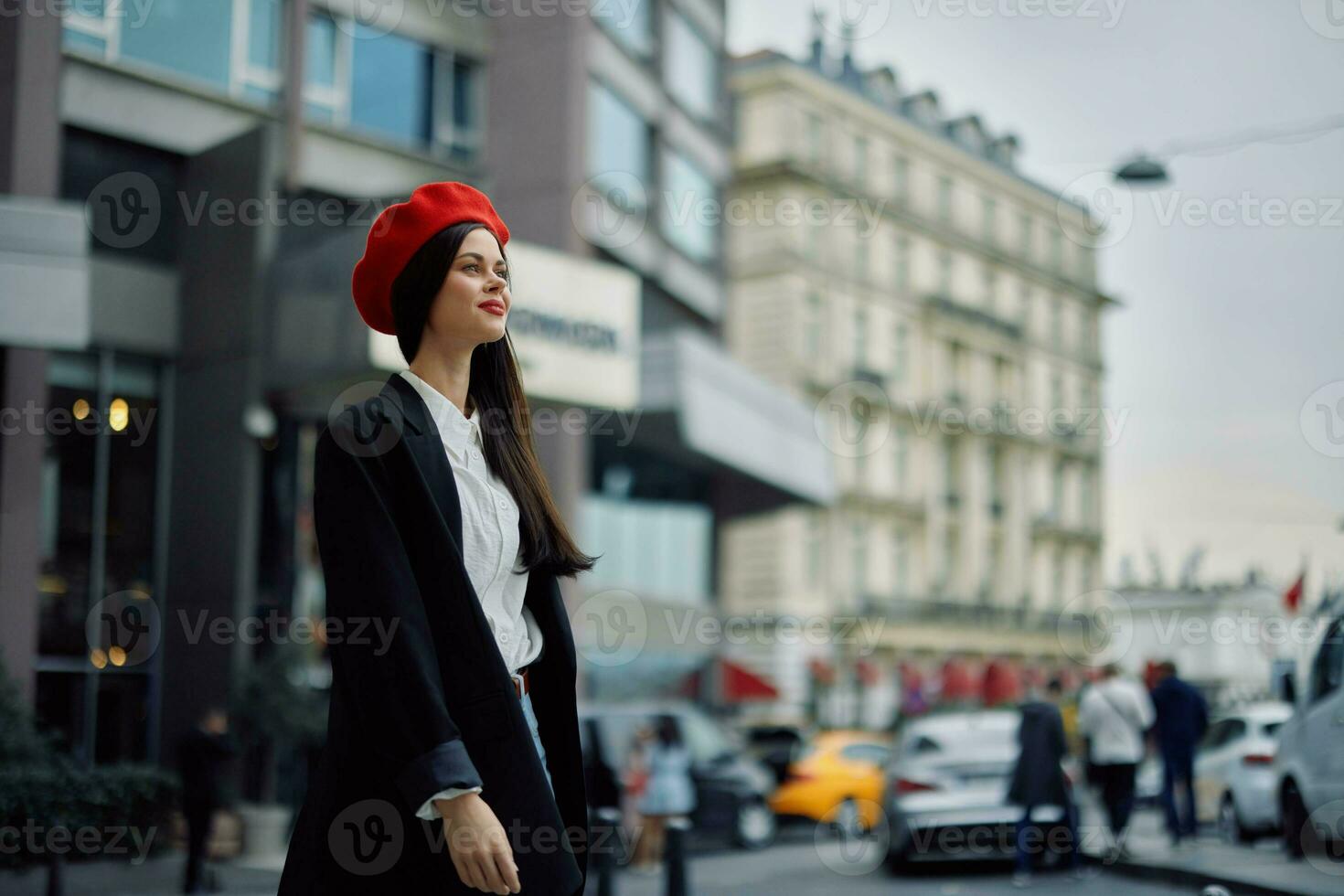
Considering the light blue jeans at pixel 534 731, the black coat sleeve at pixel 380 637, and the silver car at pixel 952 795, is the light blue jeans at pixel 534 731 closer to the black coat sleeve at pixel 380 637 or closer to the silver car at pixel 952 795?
the black coat sleeve at pixel 380 637

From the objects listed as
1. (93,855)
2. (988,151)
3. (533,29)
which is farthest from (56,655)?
(988,151)

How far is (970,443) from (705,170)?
34288 millimetres

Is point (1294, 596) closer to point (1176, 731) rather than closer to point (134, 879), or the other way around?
point (1176, 731)

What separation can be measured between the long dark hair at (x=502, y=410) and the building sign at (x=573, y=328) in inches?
654

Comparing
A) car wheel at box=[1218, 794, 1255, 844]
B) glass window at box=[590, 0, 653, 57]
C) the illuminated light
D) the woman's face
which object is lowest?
car wheel at box=[1218, 794, 1255, 844]

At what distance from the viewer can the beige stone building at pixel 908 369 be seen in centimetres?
5072

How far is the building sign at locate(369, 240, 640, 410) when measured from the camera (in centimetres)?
1977

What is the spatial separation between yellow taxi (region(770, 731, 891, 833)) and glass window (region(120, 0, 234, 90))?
1074cm

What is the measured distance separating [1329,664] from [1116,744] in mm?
3110

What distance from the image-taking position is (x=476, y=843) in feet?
7.00

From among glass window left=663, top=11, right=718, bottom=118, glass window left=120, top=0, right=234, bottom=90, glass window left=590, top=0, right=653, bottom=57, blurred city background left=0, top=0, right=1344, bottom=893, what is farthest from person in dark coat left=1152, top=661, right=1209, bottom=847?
glass window left=663, top=11, right=718, bottom=118

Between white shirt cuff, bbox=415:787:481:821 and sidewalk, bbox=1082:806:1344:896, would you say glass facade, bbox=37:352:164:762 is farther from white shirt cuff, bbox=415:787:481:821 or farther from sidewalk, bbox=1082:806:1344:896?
white shirt cuff, bbox=415:787:481:821

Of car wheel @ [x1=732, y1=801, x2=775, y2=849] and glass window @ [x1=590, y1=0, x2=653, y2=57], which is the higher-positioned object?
glass window @ [x1=590, y1=0, x2=653, y2=57]

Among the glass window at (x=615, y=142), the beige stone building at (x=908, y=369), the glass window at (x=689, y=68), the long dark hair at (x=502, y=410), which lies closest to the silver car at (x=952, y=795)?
the glass window at (x=615, y=142)
